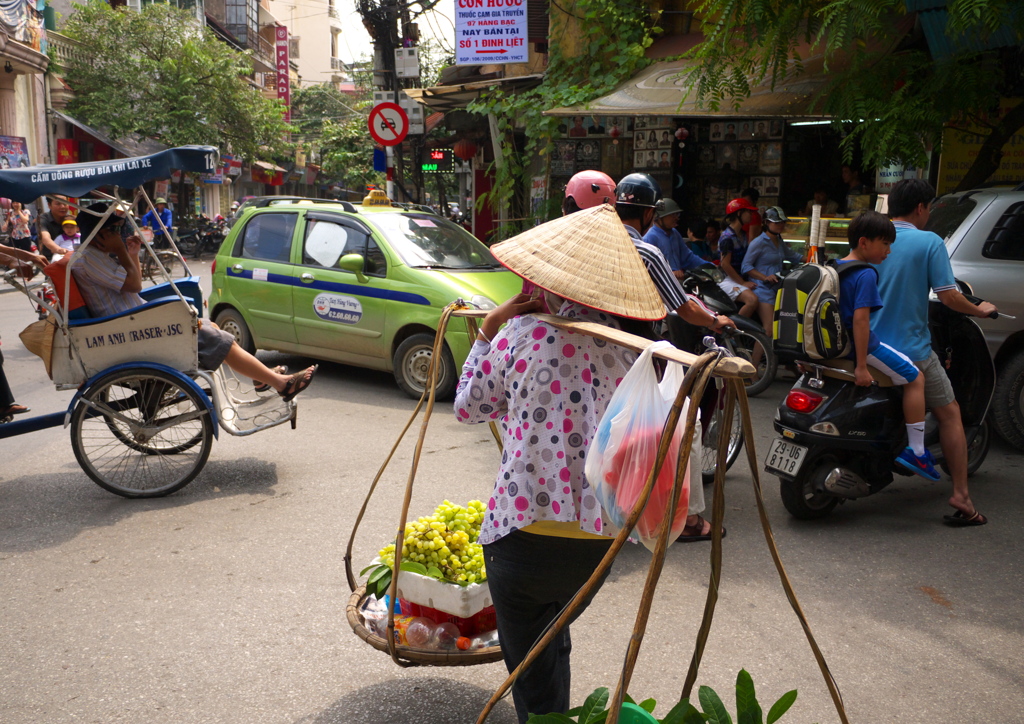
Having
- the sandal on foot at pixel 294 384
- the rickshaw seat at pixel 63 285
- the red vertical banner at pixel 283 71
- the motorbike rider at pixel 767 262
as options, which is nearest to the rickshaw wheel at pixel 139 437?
the rickshaw seat at pixel 63 285

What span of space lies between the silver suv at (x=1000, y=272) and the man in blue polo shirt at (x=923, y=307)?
1.46m

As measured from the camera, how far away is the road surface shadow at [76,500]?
455 centimetres

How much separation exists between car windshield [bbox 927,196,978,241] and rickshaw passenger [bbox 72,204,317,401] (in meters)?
4.66

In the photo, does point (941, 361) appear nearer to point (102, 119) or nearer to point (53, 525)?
point (53, 525)

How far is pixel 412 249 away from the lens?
790 cm

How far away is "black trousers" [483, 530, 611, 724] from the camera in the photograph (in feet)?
7.33

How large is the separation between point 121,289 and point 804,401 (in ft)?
13.5

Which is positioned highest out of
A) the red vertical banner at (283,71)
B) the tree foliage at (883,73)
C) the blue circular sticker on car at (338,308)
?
the red vertical banner at (283,71)

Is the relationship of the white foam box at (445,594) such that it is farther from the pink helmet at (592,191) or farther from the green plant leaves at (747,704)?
the pink helmet at (592,191)

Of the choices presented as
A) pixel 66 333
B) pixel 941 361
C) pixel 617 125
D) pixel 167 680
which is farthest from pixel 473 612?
pixel 617 125

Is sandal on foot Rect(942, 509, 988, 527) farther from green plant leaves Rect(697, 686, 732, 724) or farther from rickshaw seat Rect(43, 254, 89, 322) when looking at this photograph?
rickshaw seat Rect(43, 254, 89, 322)

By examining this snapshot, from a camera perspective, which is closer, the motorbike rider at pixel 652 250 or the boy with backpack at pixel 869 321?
the motorbike rider at pixel 652 250

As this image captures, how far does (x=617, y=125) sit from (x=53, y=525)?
9409 mm

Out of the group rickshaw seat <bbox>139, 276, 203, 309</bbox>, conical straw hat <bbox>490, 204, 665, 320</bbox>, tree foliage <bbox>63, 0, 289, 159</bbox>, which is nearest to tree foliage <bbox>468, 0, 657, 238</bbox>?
rickshaw seat <bbox>139, 276, 203, 309</bbox>
